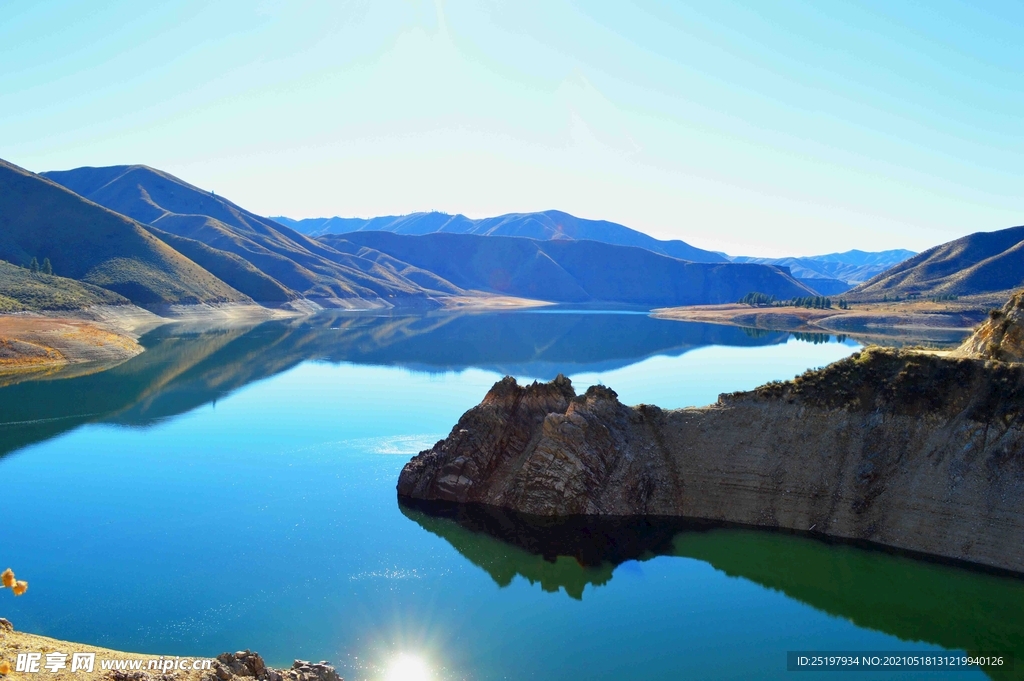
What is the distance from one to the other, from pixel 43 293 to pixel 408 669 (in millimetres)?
108958

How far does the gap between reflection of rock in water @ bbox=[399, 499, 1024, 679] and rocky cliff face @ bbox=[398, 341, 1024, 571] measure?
1182mm

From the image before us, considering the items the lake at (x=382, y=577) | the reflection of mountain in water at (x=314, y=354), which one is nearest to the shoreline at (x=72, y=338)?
the reflection of mountain in water at (x=314, y=354)

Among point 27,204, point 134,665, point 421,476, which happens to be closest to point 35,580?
point 134,665

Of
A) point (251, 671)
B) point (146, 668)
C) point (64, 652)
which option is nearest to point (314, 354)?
point (64, 652)

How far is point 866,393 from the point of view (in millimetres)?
33844

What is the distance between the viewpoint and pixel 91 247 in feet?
472

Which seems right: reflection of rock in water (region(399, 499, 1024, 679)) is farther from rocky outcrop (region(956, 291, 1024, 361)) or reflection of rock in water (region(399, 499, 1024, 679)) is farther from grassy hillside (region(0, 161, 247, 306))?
grassy hillside (region(0, 161, 247, 306))

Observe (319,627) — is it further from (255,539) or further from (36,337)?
(36,337)

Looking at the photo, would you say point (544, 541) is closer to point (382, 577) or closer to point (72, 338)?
point (382, 577)

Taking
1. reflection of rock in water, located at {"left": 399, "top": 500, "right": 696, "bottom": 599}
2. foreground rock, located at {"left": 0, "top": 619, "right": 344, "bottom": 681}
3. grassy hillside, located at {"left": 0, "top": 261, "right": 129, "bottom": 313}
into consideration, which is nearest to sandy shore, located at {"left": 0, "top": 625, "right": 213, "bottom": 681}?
foreground rock, located at {"left": 0, "top": 619, "right": 344, "bottom": 681}

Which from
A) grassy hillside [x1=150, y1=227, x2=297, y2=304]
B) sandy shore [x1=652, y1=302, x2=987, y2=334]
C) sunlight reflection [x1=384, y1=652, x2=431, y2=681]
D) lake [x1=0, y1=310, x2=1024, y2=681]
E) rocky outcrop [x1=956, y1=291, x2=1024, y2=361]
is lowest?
sunlight reflection [x1=384, y1=652, x2=431, y2=681]

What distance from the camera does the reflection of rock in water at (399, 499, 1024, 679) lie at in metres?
24.5

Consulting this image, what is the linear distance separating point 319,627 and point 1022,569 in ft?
91.5

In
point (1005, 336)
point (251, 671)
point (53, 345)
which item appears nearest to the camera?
point (251, 671)
